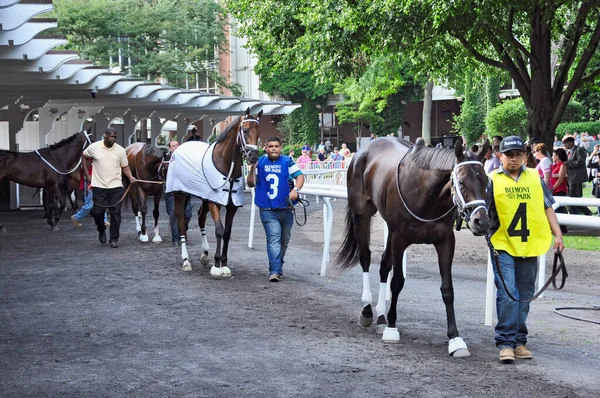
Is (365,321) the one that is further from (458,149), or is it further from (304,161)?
(304,161)

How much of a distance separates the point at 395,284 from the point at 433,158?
1063 mm

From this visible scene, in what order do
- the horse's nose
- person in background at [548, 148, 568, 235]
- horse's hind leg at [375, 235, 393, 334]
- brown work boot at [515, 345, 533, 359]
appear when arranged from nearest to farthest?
the horse's nose, brown work boot at [515, 345, 533, 359], horse's hind leg at [375, 235, 393, 334], person in background at [548, 148, 568, 235]

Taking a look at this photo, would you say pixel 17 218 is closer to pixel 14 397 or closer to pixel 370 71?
pixel 14 397

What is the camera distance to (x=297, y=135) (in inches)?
2611

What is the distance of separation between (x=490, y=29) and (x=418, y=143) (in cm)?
1062

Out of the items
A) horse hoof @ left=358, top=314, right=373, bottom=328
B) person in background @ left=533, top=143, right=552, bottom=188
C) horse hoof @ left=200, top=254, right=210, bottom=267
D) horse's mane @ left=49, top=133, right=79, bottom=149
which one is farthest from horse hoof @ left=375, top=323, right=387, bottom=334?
horse's mane @ left=49, top=133, right=79, bottom=149

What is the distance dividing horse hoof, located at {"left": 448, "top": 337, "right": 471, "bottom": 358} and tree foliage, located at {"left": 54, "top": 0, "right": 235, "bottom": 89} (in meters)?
39.3

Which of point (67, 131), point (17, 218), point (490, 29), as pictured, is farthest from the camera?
point (67, 131)

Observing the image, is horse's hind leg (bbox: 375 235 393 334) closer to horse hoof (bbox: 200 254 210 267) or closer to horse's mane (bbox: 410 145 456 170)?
horse's mane (bbox: 410 145 456 170)

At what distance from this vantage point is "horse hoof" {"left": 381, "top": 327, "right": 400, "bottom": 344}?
7516mm

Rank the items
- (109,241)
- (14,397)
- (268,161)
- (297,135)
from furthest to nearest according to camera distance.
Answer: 1. (297,135)
2. (109,241)
3. (268,161)
4. (14,397)

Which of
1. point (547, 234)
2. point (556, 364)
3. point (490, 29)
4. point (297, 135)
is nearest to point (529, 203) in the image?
point (547, 234)

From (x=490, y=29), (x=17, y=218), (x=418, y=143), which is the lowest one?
(x=17, y=218)

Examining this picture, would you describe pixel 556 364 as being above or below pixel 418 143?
below
